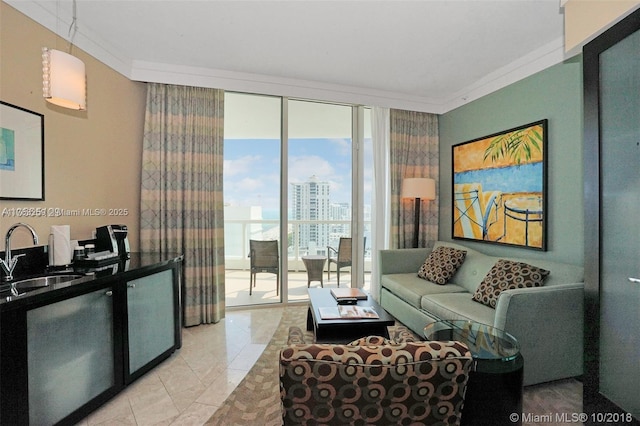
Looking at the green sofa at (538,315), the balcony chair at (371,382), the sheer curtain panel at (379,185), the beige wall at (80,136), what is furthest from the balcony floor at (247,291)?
the balcony chair at (371,382)

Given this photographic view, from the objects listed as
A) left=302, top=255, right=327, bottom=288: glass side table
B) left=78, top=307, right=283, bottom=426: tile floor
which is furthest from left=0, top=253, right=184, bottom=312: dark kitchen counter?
left=302, top=255, right=327, bottom=288: glass side table

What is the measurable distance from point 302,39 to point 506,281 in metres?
2.75

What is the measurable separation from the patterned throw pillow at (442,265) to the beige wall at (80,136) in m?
3.24

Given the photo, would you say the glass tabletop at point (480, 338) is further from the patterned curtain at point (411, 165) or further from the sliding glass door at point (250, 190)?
the sliding glass door at point (250, 190)

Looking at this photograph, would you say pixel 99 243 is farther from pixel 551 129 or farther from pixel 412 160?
pixel 551 129

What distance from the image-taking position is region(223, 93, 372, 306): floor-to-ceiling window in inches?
159

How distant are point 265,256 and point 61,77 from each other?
2.83m

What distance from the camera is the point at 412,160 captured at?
4.45m

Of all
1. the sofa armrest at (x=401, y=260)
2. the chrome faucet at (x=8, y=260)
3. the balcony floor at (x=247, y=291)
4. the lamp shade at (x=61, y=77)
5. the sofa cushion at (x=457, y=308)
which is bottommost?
the balcony floor at (x=247, y=291)

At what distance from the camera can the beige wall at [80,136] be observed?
2180mm

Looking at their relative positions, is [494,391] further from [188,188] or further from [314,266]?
[188,188]

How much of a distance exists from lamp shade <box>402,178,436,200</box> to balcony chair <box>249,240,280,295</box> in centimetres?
184

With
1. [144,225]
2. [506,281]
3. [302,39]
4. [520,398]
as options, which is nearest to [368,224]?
[506,281]

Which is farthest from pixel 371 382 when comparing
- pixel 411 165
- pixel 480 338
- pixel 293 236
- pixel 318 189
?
pixel 411 165
